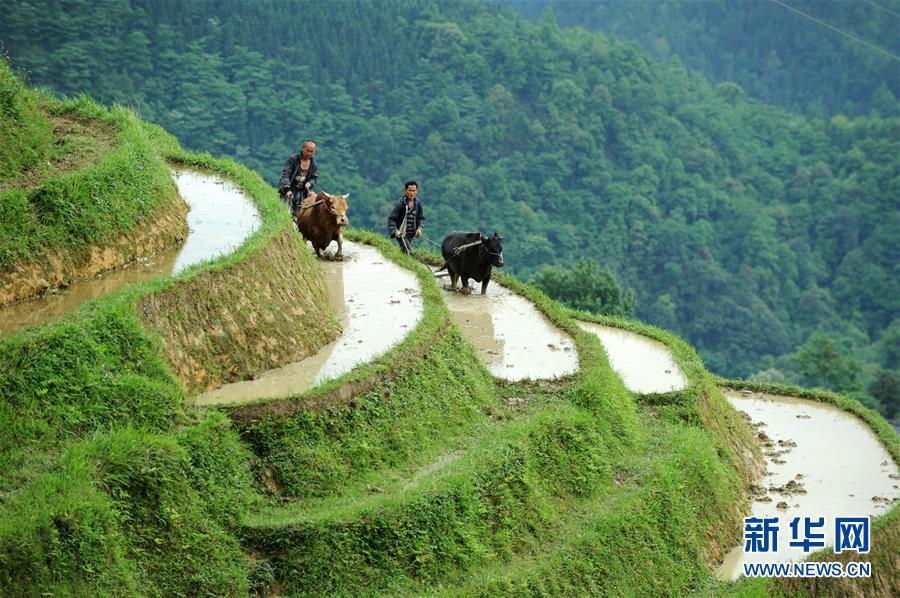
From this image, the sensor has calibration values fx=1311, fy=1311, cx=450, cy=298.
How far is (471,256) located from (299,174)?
3178mm

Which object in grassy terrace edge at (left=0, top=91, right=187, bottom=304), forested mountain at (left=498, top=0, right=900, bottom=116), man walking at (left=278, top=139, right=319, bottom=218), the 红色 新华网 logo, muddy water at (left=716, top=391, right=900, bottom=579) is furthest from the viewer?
forested mountain at (left=498, top=0, right=900, bottom=116)

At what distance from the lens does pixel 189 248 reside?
1777cm

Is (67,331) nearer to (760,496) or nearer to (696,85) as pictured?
(760,496)

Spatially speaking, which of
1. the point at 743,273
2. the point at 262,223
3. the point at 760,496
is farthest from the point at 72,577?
the point at 743,273

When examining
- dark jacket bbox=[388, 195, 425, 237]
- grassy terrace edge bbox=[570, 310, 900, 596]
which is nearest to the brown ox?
dark jacket bbox=[388, 195, 425, 237]

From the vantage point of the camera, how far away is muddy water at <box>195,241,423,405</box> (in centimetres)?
1538

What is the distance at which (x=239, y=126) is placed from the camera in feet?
219

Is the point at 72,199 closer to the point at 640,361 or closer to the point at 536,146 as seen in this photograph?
the point at 640,361

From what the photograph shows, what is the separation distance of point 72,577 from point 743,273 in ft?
220

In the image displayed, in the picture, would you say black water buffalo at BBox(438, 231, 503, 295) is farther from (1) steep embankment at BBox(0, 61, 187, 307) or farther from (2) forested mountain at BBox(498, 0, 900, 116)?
(2) forested mountain at BBox(498, 0, 900, 116)

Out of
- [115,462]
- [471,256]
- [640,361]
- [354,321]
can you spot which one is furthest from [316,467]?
[640,361]

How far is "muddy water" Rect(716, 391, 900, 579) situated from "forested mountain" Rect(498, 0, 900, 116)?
289ft

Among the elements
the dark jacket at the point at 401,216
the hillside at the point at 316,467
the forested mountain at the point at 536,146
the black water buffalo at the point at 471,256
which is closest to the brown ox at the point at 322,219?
the hillside at the point at 316,467

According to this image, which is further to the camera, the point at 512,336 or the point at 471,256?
the point at 471,256
